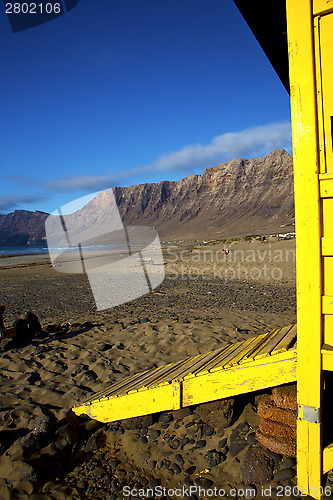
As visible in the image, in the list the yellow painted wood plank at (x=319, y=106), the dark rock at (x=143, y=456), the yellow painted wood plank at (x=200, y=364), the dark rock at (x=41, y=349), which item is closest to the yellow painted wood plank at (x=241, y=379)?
the yellow painted wood plank at (x=200, y=364)

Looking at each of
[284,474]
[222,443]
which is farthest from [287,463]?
[222,443]

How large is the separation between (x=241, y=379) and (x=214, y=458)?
92 cm

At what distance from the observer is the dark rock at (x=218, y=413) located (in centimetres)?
347

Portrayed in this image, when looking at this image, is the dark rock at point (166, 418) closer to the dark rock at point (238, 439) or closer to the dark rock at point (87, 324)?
the dark rock at point (238, 439)

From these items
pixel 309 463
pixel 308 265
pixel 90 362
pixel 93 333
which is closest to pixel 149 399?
pixel 309 463

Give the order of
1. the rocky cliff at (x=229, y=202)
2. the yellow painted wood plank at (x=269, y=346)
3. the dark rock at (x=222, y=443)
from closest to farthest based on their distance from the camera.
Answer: the yellow painted wood plank at (x=269, y=346) → the dark rock at (x=222, y=443) → the rocky cliff at (x=229, y=202)

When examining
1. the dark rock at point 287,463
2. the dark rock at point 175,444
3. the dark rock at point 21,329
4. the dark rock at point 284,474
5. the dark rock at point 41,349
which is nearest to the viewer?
the dark rock at point 284,474

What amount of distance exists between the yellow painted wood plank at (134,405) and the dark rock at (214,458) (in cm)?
57

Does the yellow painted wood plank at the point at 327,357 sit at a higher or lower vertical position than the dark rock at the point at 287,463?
higher

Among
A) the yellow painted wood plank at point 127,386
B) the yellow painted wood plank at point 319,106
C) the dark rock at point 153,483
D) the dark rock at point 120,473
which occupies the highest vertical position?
the yellow painted wood plank at point 319,106

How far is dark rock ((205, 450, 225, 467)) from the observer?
9.93ft

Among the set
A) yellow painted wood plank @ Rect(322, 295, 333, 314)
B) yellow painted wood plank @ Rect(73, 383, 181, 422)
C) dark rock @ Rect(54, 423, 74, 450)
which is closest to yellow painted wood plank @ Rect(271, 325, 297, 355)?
yellow painted wood plank @ Rect(322, 295, 333, 314)

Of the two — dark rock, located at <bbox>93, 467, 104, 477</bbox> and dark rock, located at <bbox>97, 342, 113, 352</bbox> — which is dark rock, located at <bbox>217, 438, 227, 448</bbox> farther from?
dark rock, located at <bbox>97, 342, 113, 352</bbox>

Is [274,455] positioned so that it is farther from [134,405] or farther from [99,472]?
[99,472]
